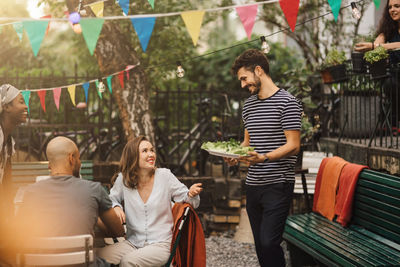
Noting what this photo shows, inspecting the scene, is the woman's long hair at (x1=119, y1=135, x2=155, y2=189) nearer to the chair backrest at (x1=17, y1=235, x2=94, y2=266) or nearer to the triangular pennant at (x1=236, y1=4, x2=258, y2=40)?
the chair backrest at (x1=17, y1=235, x2=94, y2=266)

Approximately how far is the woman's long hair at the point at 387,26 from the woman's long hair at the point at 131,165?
3300mm

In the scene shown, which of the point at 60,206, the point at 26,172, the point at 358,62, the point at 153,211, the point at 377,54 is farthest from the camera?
the point at 26,172

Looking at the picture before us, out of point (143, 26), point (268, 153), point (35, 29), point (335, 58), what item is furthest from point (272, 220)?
point (335, 58)

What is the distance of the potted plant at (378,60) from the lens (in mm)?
5039

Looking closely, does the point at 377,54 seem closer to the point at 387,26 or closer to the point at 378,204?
the point at 387,26

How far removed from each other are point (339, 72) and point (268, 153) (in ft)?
12.2

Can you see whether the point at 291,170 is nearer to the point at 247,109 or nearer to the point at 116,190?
the point at 247,109

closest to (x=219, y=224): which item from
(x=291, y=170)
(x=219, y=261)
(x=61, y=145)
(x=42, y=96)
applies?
(x=219, y=261)

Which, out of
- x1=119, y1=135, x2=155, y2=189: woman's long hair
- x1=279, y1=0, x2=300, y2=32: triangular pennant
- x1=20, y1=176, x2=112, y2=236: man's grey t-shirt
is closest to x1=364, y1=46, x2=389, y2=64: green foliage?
x1=279, y1=0, x2=300, y2=32: triangular pennant

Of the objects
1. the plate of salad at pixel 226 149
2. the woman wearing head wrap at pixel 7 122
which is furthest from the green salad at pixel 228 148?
the woman wearing head wrap at pixel 7 122

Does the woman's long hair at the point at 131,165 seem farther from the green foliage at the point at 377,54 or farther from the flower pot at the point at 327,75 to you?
the flower pot at the point at 327,75

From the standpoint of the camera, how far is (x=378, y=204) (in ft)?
13.4

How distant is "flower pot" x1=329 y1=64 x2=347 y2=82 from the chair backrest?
16.2 feet

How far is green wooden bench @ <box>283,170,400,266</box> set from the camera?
11.7ft
